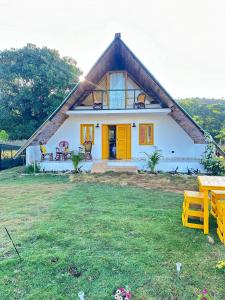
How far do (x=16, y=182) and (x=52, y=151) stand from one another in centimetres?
455

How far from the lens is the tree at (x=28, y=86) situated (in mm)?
18141

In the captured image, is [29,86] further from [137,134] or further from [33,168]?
[137,134]

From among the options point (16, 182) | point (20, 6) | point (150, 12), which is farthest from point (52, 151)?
point (150, 12)

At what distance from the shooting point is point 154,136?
1388 cm

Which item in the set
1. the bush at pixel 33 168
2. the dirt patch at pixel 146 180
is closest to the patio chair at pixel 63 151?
the bush at pixel 33 168

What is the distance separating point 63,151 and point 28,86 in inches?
283

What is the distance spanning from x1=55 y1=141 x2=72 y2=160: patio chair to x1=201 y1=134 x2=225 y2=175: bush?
22.1 feet

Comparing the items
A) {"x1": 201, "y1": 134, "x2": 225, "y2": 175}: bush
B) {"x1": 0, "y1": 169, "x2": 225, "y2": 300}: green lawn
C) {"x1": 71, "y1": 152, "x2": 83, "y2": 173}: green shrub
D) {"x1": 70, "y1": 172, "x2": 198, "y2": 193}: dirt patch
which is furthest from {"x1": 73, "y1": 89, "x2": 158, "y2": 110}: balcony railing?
{"x1": 0, "y1": 169, "x2": 225, "y2": 300}: green lawn

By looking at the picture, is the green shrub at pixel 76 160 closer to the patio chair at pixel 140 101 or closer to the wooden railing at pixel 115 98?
the wooden railing at pixel 115 98

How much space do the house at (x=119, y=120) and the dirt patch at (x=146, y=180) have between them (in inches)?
72.3

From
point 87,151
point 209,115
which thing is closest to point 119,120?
point 87,151

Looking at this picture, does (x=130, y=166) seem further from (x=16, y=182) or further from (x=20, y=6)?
(x=20, y=6)

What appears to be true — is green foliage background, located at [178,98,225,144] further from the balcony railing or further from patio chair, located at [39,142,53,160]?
patio chair, located at [39,142,53,160]

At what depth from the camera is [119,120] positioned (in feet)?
46.0
